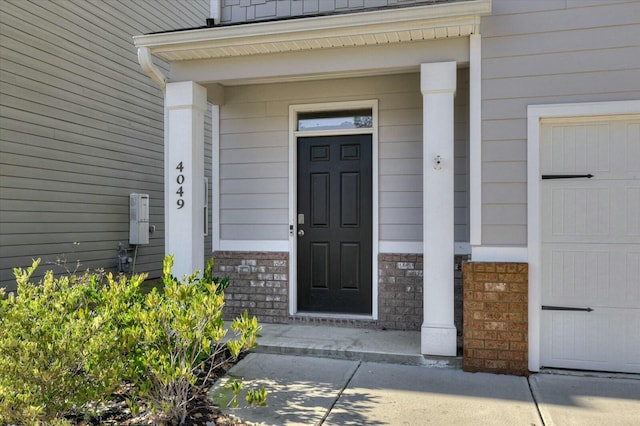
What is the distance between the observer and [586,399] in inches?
136

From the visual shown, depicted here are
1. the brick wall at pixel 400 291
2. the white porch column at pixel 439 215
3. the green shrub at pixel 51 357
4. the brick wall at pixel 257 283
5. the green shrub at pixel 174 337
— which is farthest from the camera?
the brick wall at pixel 257 283

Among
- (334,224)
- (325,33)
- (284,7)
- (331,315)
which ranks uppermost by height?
(284,7)

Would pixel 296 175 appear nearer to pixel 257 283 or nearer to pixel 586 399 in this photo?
pixel 257 283

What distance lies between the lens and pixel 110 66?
24.8 ft

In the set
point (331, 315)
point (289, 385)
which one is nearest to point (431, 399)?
point (289, 385)

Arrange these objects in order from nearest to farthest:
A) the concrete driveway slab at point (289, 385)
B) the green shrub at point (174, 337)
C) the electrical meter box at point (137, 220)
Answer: the green shrub at point (174, 337), the concrete driveway slab at point (289, 385), the electrical meter box at point (137, 220)

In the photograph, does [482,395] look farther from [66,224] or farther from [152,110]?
[152,110]

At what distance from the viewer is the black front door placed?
17.4 ft

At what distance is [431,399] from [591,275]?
1743 millimetres

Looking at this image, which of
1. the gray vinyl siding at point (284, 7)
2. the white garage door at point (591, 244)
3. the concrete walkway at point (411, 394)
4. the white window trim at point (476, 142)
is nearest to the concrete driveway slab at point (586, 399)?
the concrete walkway at point (411, 394)

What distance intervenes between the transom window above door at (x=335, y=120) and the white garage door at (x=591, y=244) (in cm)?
189

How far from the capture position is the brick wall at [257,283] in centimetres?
547

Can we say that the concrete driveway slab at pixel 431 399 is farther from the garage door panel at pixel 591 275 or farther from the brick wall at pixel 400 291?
the brick wall at pixel 400 291

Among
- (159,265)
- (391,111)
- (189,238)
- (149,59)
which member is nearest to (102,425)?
(189,238)
